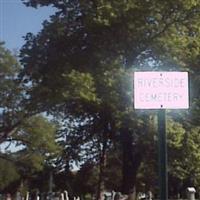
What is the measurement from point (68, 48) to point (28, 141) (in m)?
22.4

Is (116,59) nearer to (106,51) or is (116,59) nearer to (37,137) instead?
(106,51)

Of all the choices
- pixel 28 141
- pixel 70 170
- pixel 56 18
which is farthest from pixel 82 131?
pixel 28 141

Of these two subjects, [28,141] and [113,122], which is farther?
[28,141]

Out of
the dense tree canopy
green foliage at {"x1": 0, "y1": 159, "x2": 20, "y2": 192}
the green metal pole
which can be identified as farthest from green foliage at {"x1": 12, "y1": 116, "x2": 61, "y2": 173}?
the green metal pole

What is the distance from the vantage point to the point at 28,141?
55281mm

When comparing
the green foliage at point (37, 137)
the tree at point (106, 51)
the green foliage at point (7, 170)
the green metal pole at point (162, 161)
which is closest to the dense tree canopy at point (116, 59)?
the tree at point (106, 51)

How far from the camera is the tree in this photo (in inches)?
1252

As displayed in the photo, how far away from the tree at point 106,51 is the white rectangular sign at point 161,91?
23.9m

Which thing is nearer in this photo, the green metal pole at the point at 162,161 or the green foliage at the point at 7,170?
the green metal pole at the point at 162,161

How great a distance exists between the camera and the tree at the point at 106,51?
1252 inches

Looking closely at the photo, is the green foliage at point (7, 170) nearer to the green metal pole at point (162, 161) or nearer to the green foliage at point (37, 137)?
the green foliage at point (37, 137)

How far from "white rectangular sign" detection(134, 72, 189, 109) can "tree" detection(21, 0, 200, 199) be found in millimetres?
23943

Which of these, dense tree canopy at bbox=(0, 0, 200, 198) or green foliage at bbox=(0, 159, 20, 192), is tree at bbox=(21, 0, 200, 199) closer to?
dense tree canopy at bbox=(0, 0, 200, 198)

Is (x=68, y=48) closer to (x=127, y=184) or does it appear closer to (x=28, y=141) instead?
(x=127, y=184)
